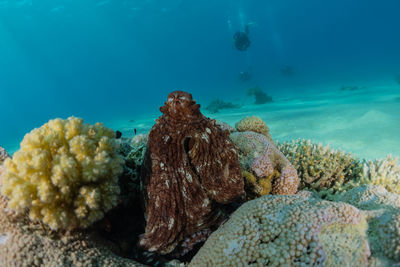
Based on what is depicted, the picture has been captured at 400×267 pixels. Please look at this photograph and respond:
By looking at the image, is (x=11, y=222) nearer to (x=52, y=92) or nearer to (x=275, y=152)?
(x=275, y=152)

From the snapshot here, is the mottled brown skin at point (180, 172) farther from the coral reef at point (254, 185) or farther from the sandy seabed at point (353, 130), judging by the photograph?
the sandy seabed at point (353, 130)

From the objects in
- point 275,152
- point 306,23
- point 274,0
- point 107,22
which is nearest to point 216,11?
point 274,0

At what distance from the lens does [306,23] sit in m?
168

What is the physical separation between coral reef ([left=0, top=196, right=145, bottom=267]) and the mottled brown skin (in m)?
0.51

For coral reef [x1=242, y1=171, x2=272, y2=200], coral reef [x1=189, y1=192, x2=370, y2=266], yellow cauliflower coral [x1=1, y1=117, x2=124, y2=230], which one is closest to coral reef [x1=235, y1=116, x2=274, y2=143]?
coral reef [x1=242, y1=171, x2=272, y2=200]

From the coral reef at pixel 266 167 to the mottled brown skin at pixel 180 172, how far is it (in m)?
1.16

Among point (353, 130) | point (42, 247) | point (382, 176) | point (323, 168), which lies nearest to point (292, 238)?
point (42, 247)

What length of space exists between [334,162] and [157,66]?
193500 mm

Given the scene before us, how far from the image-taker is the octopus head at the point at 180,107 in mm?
2279

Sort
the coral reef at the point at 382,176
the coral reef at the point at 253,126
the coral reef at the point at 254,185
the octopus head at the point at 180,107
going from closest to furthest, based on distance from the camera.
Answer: the octopus head at the point at 180,107, the coral reef at the point at 254,185, the coral reef at the point at 382,176, the coral reef at the point at 253,126

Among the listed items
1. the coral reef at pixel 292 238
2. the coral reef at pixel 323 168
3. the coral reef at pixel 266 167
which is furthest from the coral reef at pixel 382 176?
the coral reef at pixel 292 238

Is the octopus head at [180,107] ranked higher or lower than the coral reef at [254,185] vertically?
higher

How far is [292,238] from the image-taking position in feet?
5.95

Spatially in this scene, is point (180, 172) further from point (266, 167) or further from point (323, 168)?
point (323, 168)
